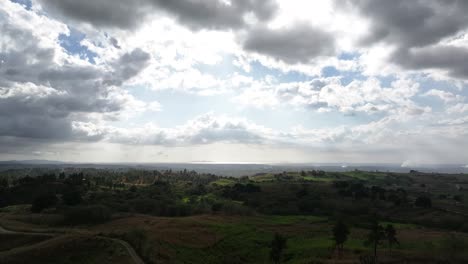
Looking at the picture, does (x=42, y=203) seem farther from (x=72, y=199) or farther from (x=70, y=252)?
(x=70, y=252)

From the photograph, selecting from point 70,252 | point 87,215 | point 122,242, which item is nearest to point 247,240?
point 122,242

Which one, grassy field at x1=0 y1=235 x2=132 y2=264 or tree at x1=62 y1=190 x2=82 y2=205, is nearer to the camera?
grassy field at x1=0 y1=235 x2=132 y2=264

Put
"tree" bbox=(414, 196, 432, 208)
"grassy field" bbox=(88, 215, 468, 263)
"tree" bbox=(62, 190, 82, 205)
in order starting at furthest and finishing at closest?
"tree" bbox=(414, 196, 432, 208), "tree" bbox=(62, 190, 82, 205), "grassy field" bbox=(88, 215, 468, 263)

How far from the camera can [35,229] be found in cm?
8912

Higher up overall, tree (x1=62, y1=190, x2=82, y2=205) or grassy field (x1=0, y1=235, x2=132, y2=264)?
tree (x1=62, y1=190, x2=82, y2=205)

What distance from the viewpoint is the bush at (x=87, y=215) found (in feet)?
356

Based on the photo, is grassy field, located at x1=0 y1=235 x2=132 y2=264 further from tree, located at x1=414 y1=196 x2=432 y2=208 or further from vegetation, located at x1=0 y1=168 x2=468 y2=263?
tree, located at x1=414 y1=196 x2=432 y2=208

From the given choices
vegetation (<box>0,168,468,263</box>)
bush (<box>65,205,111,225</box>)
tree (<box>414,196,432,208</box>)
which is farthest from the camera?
tree (<box>414,196,432,208</box>)

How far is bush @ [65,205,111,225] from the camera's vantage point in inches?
4274

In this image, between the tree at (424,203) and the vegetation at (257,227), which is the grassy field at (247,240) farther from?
the tree at (424,203)

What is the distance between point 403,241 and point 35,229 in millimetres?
100816

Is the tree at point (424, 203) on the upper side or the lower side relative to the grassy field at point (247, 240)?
upper

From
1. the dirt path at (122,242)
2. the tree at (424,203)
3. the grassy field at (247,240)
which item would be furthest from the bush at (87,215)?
the tree at (424,203)

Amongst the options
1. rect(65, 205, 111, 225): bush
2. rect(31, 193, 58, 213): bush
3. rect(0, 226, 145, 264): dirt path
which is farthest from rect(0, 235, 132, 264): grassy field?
rect(31, 193, 58, 213): bush
